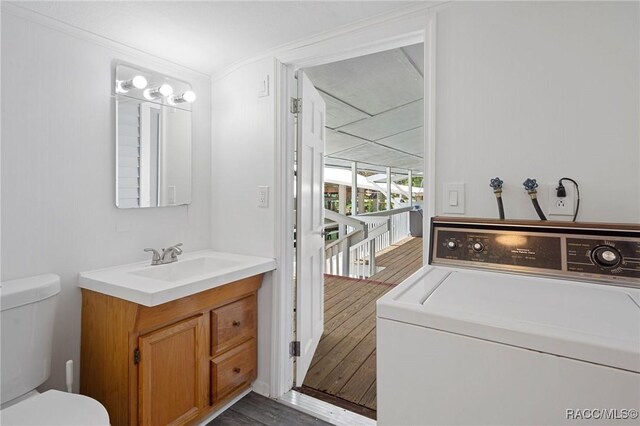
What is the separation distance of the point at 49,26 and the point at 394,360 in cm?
206

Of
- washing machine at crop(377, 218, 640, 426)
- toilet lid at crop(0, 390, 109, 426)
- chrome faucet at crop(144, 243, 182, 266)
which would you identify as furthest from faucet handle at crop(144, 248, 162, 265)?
washing machine at crop(377, 218, 640, 426)

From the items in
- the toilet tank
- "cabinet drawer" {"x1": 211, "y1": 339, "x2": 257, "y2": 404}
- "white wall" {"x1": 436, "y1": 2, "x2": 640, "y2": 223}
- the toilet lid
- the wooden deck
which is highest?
"white wall" {"x1": 436, "y1": 2, "x2": 640, "y2": 223}

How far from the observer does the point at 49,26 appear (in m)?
1.57

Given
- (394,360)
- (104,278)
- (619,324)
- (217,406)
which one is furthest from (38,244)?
(619,324)

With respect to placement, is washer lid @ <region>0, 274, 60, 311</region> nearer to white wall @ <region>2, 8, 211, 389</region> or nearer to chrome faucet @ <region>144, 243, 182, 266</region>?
white wall @ <region>2, 8, 211, 389</region>

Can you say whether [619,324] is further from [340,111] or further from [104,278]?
[340,111]

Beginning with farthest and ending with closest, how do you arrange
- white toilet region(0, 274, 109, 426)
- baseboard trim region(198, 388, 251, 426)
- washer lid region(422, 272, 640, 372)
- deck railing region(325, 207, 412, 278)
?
1. deck railing region(325, 207, 412, 278)
2. baseboard trim region(198, 388, 251, 426)
3. white toilet region(0, 274, 109, 426)
4. washer lid region(422, 272, 640, 372)

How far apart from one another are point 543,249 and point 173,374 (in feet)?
5.50

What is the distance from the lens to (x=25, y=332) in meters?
1.36

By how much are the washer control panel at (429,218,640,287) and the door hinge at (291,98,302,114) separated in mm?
1144

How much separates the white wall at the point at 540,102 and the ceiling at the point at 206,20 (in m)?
0.43

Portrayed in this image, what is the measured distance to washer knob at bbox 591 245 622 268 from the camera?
1.04 m

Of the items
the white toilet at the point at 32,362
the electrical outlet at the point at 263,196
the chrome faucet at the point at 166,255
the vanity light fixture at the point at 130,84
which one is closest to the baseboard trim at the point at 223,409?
the white toilet at the point at 32,362

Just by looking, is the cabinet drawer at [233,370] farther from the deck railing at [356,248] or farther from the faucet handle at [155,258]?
the deck railing at [356,248]
